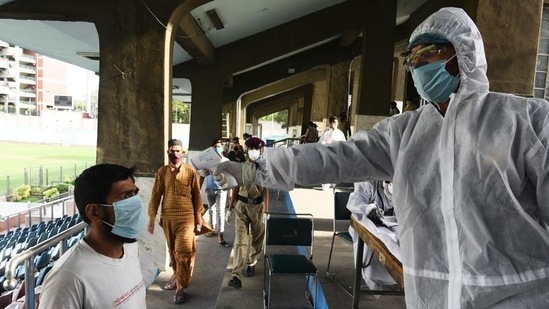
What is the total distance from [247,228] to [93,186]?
11.5 feet

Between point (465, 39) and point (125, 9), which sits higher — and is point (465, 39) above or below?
below

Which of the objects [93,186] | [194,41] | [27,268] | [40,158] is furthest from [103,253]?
[40,158]

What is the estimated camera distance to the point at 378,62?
29.5 ft

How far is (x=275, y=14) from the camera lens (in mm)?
8344

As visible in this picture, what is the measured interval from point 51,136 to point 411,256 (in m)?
56.0

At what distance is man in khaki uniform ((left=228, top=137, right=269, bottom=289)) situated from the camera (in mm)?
4938

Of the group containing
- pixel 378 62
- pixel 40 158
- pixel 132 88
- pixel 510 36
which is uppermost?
pixel 378 62

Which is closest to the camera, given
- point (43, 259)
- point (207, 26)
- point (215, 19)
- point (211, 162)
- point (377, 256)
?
point (211, 162)

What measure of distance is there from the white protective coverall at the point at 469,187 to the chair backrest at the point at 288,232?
2947 mm

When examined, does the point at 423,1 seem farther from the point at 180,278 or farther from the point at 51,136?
the point at 51,136

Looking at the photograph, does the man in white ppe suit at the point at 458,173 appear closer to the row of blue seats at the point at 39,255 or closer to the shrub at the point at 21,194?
the row of blue seats at the point at 39,255

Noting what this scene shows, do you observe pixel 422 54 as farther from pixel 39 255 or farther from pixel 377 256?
pixel 39 255

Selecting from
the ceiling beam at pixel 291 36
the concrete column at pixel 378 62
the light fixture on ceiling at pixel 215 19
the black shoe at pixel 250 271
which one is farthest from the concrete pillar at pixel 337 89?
the black shoe at pixel 250 271

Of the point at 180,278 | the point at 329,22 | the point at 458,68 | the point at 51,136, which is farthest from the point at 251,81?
the point at 51,136
